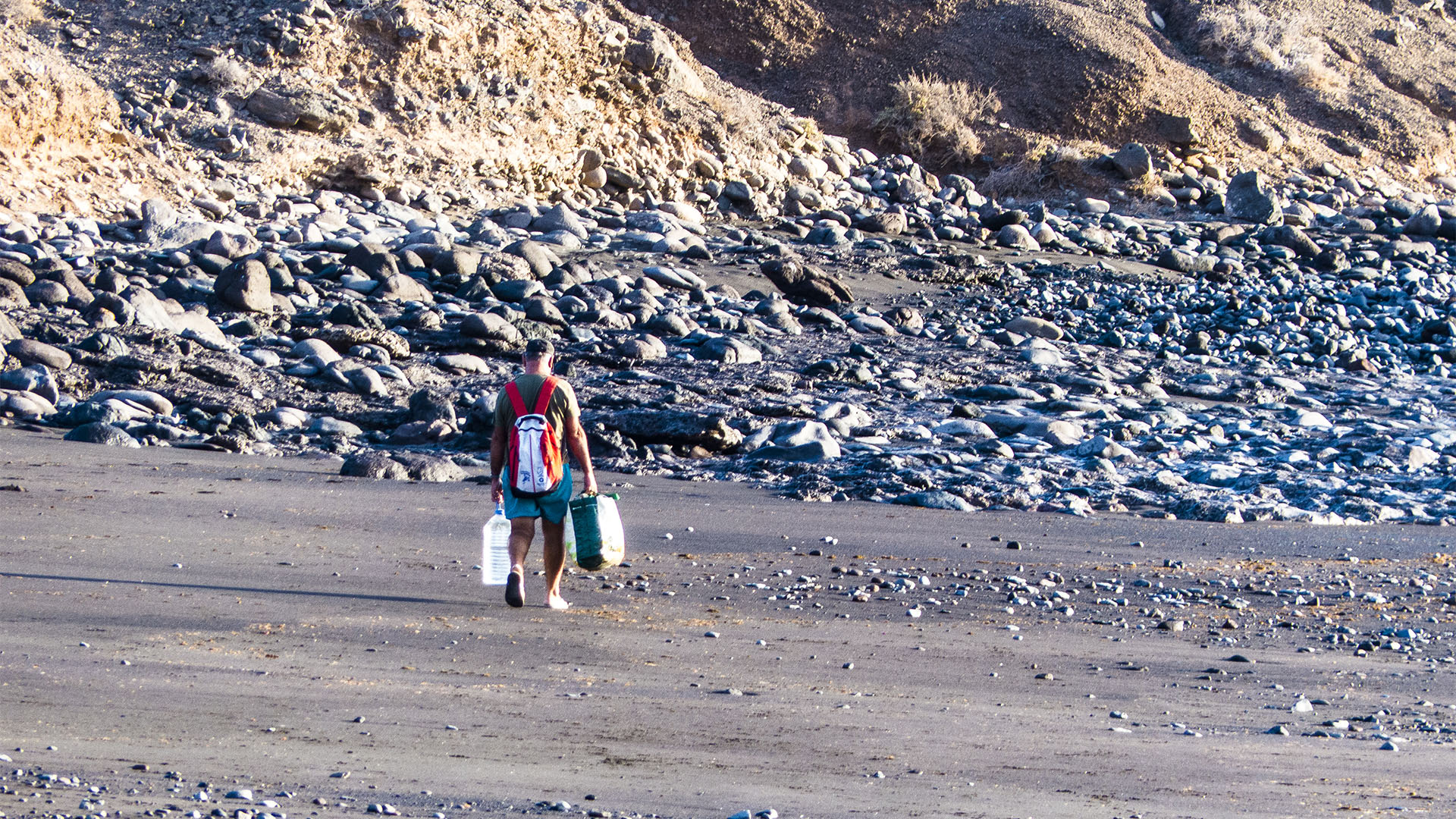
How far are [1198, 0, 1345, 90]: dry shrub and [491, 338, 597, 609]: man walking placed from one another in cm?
3158

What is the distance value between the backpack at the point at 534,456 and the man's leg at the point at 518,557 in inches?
4.2

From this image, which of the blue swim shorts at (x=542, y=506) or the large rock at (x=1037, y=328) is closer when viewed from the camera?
the blue swim shorts at (x=542, y=506)

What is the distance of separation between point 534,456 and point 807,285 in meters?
9.79

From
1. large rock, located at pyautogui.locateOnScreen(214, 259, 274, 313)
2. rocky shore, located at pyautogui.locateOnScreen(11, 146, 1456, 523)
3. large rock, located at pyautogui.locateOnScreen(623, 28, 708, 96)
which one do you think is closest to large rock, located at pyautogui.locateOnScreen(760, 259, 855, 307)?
rocky shore, located at pyautogui.locateOnScreen(11, 146, 1456, 523)

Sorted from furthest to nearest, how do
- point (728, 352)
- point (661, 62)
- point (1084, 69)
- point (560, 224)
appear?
point (1084, 69)
point (661, 62)
point (560, 224)
point (728, 352)

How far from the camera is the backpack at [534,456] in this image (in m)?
5.29

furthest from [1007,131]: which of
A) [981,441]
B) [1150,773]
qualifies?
[1150,773]

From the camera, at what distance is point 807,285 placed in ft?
48.7

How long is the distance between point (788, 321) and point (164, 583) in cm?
875

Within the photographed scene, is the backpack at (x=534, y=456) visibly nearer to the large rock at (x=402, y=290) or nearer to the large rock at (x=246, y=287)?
the large rock at (x=246, y=287)

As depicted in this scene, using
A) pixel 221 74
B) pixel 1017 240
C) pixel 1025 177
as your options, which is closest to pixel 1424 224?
pixel 1025 177

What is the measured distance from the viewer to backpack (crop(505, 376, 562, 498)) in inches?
208

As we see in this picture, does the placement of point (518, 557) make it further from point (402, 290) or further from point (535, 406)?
point (402, 290)

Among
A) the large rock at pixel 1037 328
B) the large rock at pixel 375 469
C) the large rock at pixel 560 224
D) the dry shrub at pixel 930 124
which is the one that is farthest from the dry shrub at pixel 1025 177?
the large rock at pixel 375 469
